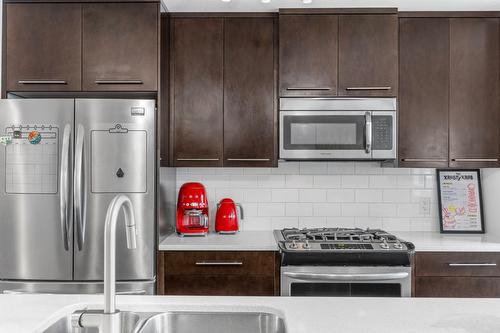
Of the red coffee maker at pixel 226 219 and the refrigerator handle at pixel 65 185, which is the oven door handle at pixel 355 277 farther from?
the refrigerator handle at pixel 65 185

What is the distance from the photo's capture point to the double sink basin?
4.68ft

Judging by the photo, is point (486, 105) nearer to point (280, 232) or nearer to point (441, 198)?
point (441, 198)

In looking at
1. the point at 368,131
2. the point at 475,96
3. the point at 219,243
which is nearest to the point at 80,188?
the point at 219,243

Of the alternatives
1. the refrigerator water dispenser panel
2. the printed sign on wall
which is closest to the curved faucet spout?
the refrigerator water dispenser panel

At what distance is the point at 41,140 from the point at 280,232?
1.66 metres

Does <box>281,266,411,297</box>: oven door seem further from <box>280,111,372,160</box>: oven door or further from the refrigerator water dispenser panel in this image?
the refrigerator water dispenser panel

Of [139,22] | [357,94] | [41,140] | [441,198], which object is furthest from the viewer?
[441,198]

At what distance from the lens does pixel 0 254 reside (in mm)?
2613

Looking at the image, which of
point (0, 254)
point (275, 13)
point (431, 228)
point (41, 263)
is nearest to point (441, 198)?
point (431, 228)

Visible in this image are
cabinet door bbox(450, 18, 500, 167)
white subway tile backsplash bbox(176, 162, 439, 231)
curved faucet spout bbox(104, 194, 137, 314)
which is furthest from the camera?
white subway tile backsplash bbox(176, 162, 439, 231)

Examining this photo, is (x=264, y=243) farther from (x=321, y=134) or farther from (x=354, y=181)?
(x=354, y=181)

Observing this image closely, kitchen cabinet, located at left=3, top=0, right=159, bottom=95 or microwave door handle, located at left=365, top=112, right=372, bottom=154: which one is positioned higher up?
kitchen cabinet, located at left=3, top=0, right=159, bottom=95

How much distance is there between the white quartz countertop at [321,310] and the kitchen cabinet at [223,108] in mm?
1517

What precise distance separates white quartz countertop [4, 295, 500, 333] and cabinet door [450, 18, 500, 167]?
1678 millimetres
